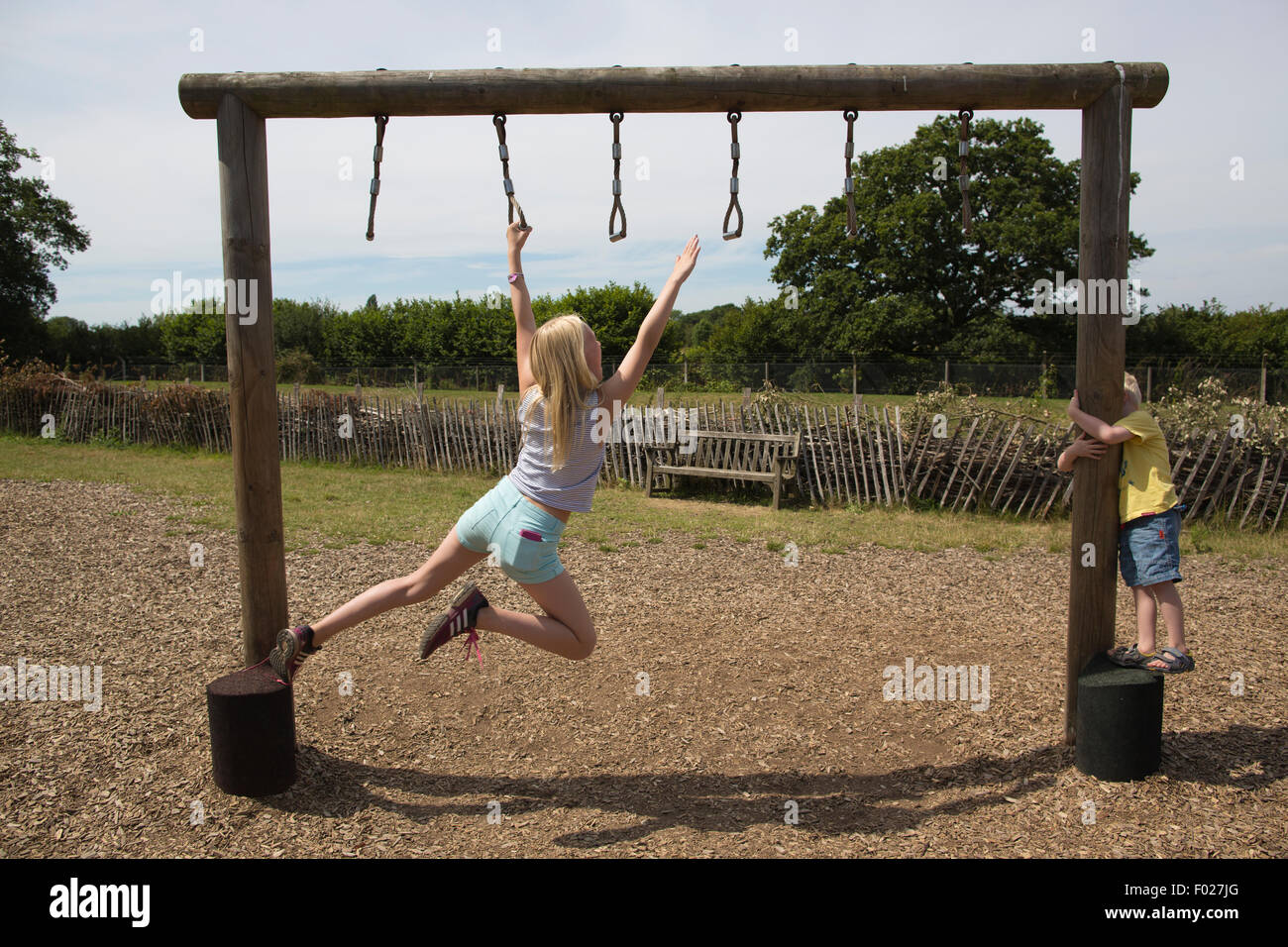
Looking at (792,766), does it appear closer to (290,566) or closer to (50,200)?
(290,566)

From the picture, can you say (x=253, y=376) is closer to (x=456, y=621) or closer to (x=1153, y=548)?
(x=456, y=621)

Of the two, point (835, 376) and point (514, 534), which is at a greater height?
point (835, 376)

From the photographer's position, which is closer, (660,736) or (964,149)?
(964,149)

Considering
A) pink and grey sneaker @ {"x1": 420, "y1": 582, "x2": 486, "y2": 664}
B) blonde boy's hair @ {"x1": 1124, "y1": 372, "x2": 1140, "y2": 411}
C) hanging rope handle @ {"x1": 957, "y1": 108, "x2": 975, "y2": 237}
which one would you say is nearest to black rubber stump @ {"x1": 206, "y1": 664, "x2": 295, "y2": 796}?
pink and grey sneaker @ {"x1": 420, "y1": 582, "x2": 486, "y2": 664}

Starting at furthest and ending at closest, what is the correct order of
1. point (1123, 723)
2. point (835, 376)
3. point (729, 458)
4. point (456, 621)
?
point (835, 376) < point (729, 458) < point (1123, 723) < point (456, 621)

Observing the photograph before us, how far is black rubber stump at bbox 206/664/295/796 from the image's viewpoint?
3.30 m

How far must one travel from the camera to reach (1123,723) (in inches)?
135

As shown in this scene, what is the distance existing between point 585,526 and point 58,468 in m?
10.4

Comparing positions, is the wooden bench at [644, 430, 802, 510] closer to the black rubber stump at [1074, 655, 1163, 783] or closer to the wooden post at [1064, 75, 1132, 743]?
the wooden post at [1064, 75, 1132, 743]

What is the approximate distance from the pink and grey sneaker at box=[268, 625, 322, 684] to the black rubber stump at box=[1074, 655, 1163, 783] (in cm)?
329

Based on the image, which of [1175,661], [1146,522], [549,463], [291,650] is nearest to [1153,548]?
[1146,522]

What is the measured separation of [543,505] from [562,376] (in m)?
0.49

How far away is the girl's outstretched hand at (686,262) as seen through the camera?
322 cm
